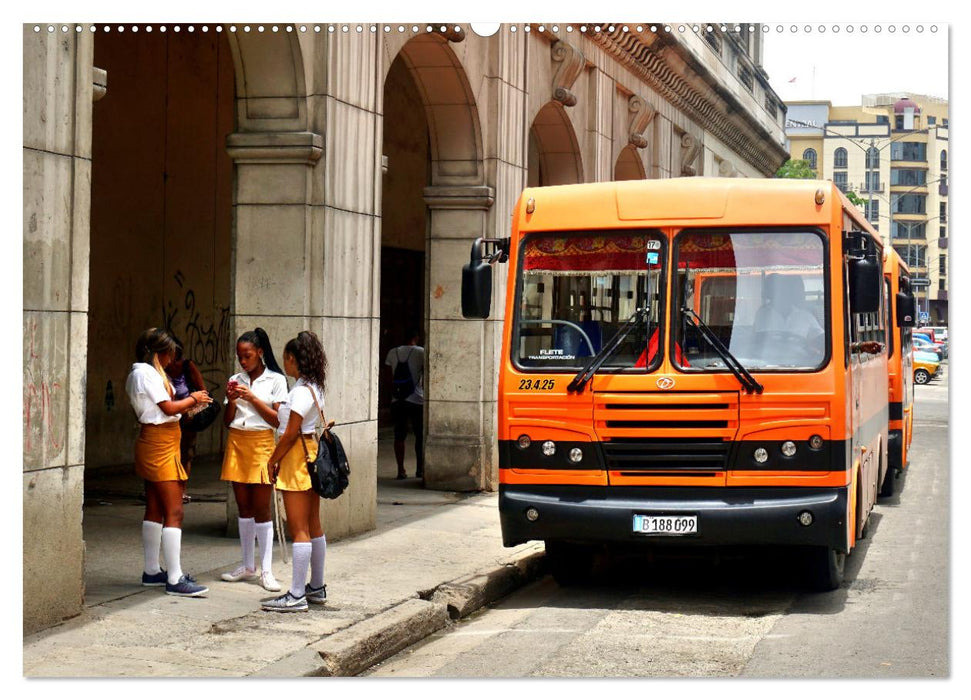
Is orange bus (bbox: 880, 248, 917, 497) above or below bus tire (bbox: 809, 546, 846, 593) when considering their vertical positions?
above

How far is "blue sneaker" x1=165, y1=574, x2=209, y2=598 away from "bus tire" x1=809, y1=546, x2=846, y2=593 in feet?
13.1

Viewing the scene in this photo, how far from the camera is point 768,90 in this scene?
1529 inches

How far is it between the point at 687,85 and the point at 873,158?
45.6 ft

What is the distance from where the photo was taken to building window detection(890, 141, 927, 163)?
7793 millimetres

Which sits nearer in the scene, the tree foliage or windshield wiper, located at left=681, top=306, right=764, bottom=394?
windshield wiper, located at left=681, top=306, right=764, bottom=394

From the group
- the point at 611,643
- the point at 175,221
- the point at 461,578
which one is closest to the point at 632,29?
the point at 175,221

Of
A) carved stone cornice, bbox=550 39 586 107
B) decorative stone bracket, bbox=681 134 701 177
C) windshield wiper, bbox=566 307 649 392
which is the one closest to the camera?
windshield wiper, bbox=566 307 649 392

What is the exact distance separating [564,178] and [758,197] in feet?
35.7

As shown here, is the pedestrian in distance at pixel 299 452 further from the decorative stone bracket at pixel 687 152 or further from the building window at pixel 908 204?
the decorative stone bracket at pixel 687 152

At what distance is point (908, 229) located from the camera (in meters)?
11.2

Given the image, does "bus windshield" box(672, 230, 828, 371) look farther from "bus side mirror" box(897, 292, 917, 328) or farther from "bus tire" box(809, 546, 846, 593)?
"bus side mirror" box(897, 292, 917, 328)

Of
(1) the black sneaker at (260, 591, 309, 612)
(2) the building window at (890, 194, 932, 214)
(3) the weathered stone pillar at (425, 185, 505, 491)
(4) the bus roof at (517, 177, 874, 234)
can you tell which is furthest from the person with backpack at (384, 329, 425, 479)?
(1) the black sneaker at (260, 591, 309, 612)

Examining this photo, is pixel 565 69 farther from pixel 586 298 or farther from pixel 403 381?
pixel 586 298

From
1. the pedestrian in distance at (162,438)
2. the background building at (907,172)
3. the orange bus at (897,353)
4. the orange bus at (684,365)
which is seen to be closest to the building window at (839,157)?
the orange bus at (897,353)
